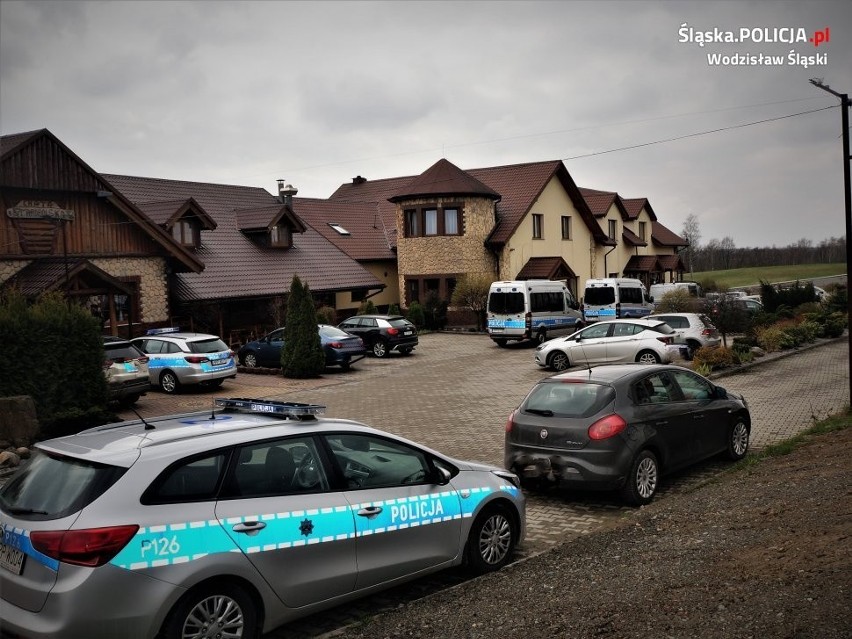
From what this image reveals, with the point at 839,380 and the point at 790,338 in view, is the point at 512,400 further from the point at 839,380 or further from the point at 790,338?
the point at 790,338

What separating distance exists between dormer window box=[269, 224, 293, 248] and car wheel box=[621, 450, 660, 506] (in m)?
26.8

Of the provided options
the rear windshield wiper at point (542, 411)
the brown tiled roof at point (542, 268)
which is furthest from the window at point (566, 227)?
the rear windshield wiper at point (542, 411)

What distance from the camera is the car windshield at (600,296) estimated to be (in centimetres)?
3468

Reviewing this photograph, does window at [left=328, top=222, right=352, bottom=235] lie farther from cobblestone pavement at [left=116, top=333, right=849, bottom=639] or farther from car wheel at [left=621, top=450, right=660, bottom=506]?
car wheel at [left=621, top=450, right=660, bottom=506]

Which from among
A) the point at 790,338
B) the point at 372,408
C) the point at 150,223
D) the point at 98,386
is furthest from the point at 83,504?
the point at 790,338

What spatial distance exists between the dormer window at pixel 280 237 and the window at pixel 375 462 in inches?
1120

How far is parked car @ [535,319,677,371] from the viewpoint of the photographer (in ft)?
69.9

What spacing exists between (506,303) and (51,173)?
642 inches

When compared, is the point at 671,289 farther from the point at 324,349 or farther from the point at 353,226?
the point at 324,349

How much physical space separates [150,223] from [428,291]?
16.8 m

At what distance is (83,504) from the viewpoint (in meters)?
4.77

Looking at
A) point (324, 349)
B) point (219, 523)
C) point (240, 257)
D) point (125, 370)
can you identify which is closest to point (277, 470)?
point (219, 523)

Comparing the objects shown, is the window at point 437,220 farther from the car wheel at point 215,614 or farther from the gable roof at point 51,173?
the car wheel at point 215,614

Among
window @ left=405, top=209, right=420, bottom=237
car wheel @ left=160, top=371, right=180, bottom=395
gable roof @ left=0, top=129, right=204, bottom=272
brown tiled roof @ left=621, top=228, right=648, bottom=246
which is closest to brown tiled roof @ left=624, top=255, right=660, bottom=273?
brown tiled roof @ left=621, top=228, right=648, bottom=246
